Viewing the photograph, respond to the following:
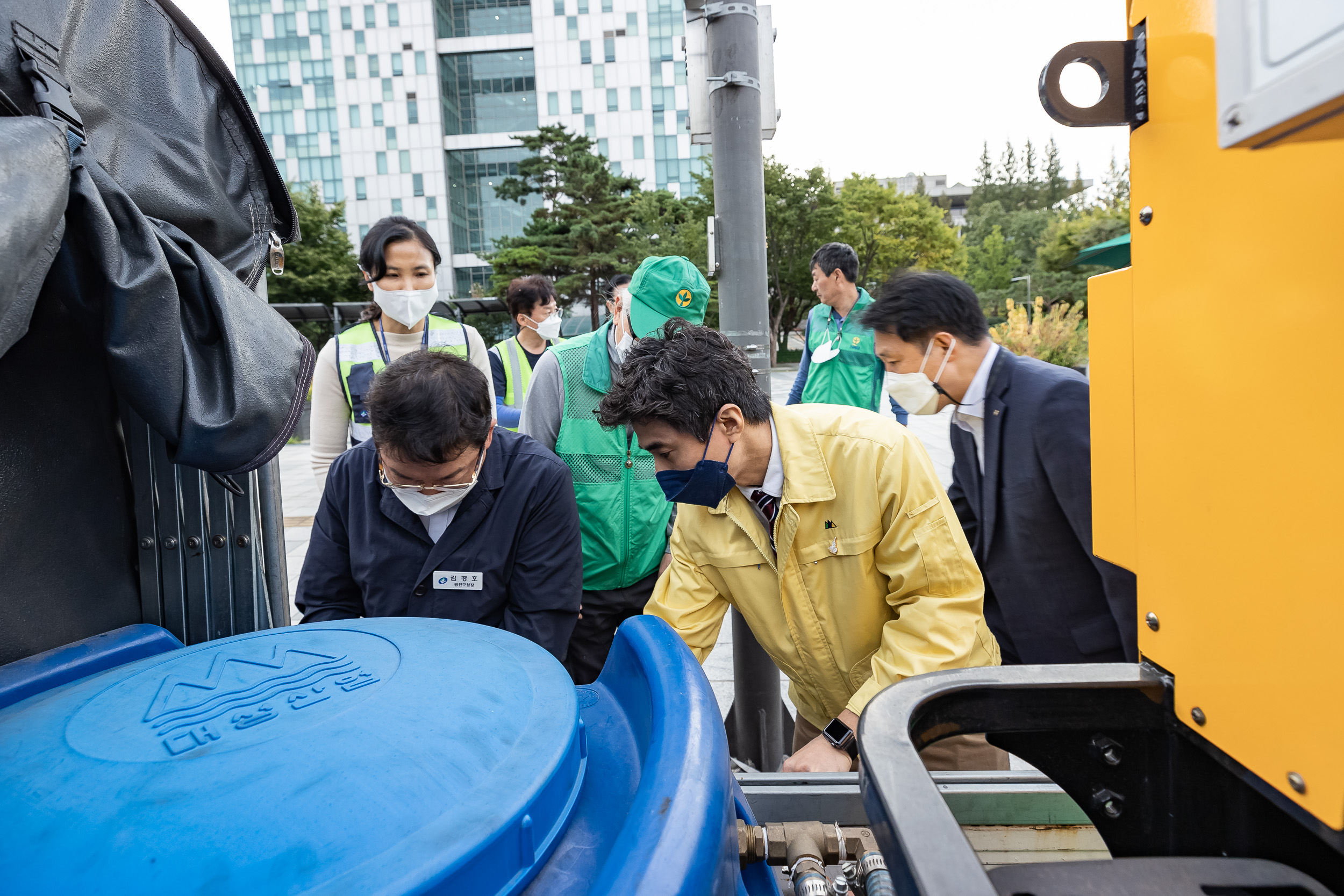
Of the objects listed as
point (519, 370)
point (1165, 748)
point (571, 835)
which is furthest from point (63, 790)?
point (519, 370)

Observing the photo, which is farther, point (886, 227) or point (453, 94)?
point (453, 94)

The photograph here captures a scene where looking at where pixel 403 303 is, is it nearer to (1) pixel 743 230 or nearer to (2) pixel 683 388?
(1) pixel 743 230

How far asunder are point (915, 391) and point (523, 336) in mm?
3291

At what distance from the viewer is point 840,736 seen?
1.75 m

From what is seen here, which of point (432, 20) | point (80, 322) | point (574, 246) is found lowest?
point (80, 322)

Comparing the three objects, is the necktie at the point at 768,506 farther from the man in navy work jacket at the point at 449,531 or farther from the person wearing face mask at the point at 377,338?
the person wearing face mask at the point at 377,338

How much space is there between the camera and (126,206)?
3.72 feet

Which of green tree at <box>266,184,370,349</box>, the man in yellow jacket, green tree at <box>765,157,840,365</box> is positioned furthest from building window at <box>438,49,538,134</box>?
the man in yellow jacket

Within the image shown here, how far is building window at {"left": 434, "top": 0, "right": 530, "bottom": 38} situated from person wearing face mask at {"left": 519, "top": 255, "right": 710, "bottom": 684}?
49.8 metres

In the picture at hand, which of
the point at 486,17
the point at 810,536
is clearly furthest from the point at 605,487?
the point at 486,17

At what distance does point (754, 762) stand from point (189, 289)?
8.61 ft

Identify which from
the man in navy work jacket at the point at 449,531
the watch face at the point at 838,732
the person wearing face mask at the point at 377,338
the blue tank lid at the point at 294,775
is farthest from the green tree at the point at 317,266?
the blue tank lid at the point at 294,775

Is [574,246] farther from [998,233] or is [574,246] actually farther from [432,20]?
[998,233]

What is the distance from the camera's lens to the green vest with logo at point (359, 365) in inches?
114
